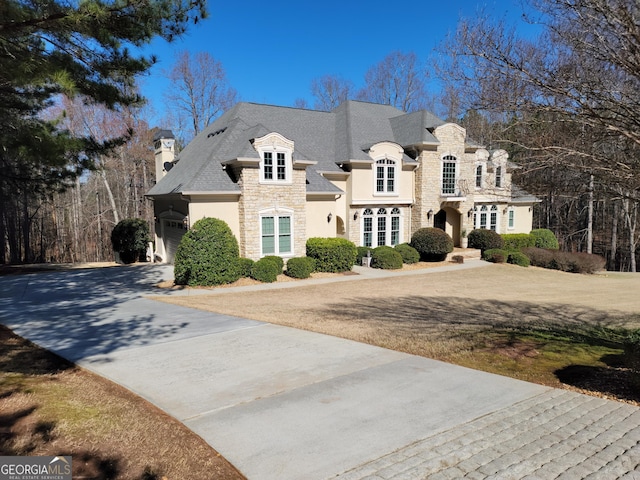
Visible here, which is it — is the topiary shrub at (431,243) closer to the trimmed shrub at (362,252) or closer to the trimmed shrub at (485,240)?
the trimmed shrub at (362,252)

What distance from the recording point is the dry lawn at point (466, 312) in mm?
7574

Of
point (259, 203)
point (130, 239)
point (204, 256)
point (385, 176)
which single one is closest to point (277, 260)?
point (259, 203)

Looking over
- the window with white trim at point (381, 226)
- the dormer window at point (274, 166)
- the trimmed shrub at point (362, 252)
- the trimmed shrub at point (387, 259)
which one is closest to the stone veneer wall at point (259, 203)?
the dormer window at point (274, 166)

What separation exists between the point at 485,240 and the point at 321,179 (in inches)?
468

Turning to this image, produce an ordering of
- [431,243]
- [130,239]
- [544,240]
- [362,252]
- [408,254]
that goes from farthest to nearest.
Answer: [544,240], [431,243], [130,239], [408,254], [362,252]

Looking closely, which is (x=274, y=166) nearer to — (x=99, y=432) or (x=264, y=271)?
(x=264, y=271)

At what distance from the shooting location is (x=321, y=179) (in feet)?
71.4

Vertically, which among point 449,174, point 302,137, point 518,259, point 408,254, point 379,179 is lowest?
point 518,259

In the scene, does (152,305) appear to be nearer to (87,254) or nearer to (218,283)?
(218,283)

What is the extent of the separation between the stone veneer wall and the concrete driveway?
9.68 m

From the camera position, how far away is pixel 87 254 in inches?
1302

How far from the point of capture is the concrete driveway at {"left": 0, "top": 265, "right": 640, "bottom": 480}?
154 inches

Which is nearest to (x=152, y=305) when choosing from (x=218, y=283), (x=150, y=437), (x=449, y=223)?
(x=218, y=283)

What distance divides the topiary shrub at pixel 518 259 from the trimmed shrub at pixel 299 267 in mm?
13683
